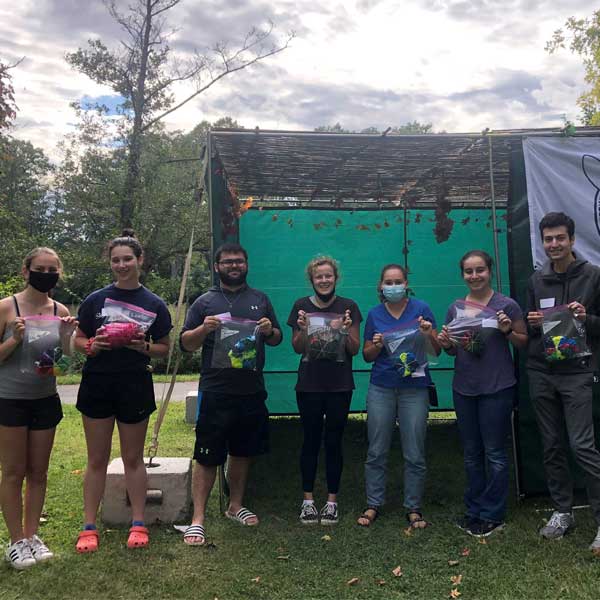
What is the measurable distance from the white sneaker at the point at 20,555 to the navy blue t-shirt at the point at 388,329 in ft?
7.75

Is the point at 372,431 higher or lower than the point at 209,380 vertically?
lower

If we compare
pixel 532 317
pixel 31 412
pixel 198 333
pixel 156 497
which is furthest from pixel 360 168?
pixel 31 412

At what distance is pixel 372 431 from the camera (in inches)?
148

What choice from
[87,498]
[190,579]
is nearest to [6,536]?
[87,498]

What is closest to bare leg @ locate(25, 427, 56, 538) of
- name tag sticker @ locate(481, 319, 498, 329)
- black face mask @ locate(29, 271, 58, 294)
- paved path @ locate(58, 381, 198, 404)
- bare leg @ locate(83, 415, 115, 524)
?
bare leg @ locate(83, 415, 115, 524)

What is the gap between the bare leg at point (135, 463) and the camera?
338 centimetres

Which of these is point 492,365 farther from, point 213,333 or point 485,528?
point 213,333

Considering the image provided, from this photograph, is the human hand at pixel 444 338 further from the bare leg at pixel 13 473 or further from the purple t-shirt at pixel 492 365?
the bare leg at pixel 13 473

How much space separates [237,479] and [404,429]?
1.22 meters

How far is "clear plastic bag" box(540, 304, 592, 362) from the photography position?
3.27m

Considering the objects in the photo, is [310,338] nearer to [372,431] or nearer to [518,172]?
[372,431]

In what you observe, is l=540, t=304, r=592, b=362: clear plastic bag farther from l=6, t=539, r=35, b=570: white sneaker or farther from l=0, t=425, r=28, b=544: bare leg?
l=6, t=539, r=35, b=570: white sneaker

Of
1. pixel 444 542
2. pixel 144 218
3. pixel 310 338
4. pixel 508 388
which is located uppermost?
pixel 144 218

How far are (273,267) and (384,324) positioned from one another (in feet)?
7.68
